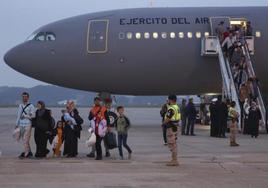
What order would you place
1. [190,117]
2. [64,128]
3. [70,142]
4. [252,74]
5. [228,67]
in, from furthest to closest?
[228,67]
[252,74]
[190,117]
[64,128]
[70,142]

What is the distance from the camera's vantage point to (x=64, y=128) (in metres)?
15.2

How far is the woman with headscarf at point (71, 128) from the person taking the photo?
14.9 meters

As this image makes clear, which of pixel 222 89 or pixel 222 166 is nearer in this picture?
pixel 222 166

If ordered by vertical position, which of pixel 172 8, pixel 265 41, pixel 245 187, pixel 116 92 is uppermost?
pixel 172 8

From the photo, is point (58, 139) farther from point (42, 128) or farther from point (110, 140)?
point (110, 140)

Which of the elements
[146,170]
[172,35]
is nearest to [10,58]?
[172,35]

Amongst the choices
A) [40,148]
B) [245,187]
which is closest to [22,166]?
[40,148]

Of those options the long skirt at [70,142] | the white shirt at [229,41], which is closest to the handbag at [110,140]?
the long skirt at [70,142]

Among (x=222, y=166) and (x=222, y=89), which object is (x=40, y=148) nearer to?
(x=222, y=166)

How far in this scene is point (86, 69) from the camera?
88.3 feet

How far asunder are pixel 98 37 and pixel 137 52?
1.96 m

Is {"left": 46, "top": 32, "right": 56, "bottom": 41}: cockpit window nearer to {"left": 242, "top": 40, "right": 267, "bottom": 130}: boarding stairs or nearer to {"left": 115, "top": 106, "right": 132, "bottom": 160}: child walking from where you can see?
{"left": 242, "top": 40, "right": 267, "bottom": 130}: boarding stairs

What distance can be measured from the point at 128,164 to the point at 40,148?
2.69 metres

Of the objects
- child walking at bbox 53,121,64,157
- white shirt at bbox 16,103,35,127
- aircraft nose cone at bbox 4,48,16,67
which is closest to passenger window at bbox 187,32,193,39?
aircraft nose cone at bbox 4,48,16,67
